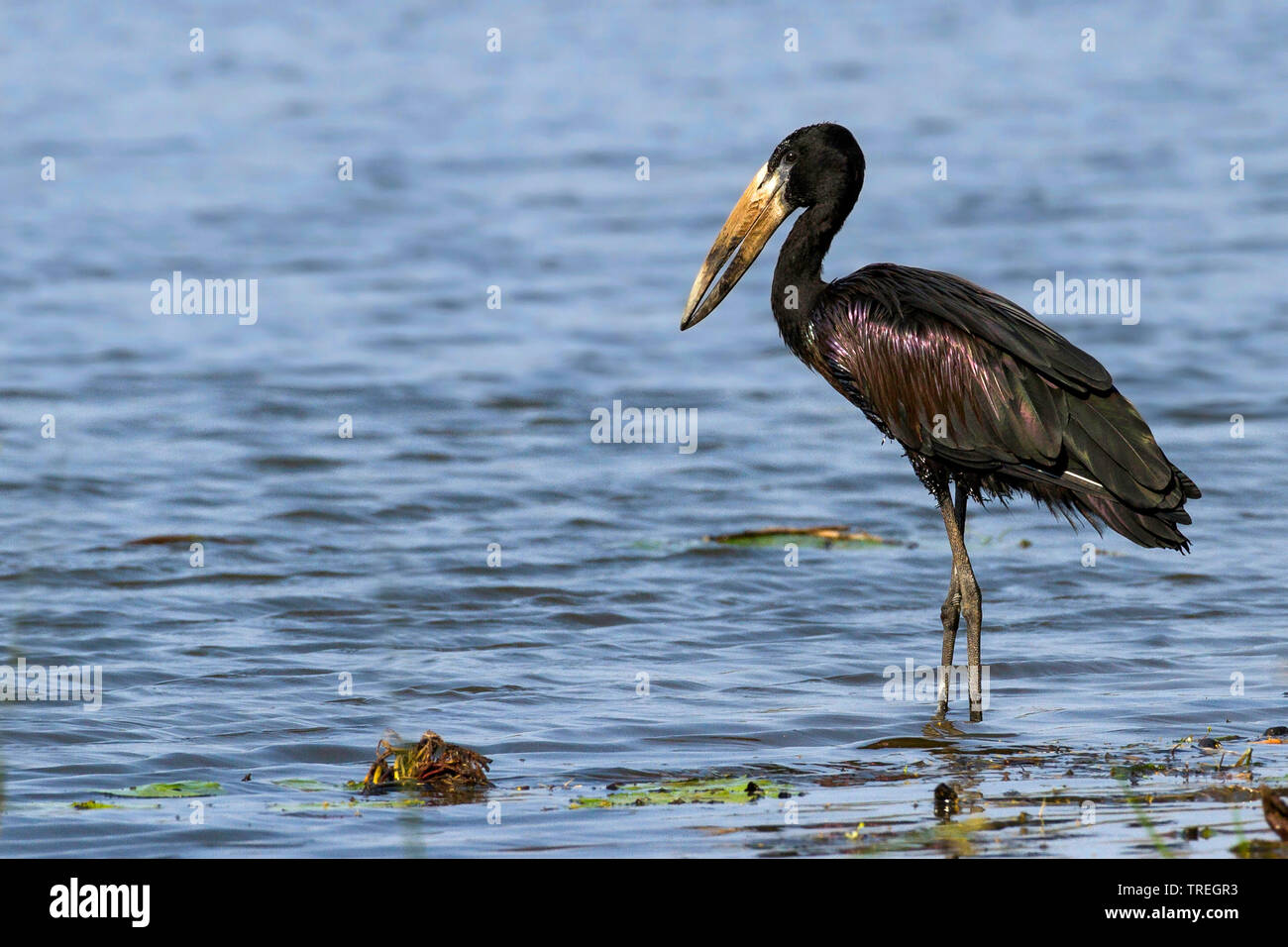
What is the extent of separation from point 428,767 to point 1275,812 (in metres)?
2.83

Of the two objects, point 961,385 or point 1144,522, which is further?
point 961,385

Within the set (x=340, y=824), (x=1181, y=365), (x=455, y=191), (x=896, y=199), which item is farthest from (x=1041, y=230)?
(x=340, y=824)

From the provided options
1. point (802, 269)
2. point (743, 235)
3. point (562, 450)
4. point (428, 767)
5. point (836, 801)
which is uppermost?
point (743, 235)

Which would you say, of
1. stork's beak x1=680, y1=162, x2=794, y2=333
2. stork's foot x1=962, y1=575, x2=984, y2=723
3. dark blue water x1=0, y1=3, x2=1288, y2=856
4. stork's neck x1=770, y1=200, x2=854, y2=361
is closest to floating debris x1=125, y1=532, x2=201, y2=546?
dark blue water x1=0, y1=3, x2=1288, y2=856

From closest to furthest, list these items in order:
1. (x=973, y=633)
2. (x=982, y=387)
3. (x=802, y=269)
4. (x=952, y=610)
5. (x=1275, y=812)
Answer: (x=1275, y=812) → (x=982, y=387) → (x=973, y=633) → (x=952, y=610) → (x=802, y=269)

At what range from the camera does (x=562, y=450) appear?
12.9 meters

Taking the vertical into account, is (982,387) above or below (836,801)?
above

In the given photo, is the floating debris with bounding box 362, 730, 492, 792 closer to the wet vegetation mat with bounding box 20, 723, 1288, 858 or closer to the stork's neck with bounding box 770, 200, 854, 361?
the wet vegetation mat with bounding box 20, 723, 1288, 858

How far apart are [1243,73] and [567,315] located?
16.1m

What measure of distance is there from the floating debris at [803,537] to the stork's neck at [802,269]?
2413 mm

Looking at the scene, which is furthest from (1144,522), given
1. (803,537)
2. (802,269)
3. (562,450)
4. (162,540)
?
(562,450)

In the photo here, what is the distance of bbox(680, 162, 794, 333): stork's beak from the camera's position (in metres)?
8.74

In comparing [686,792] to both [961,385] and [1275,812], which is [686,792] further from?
[961,385]
